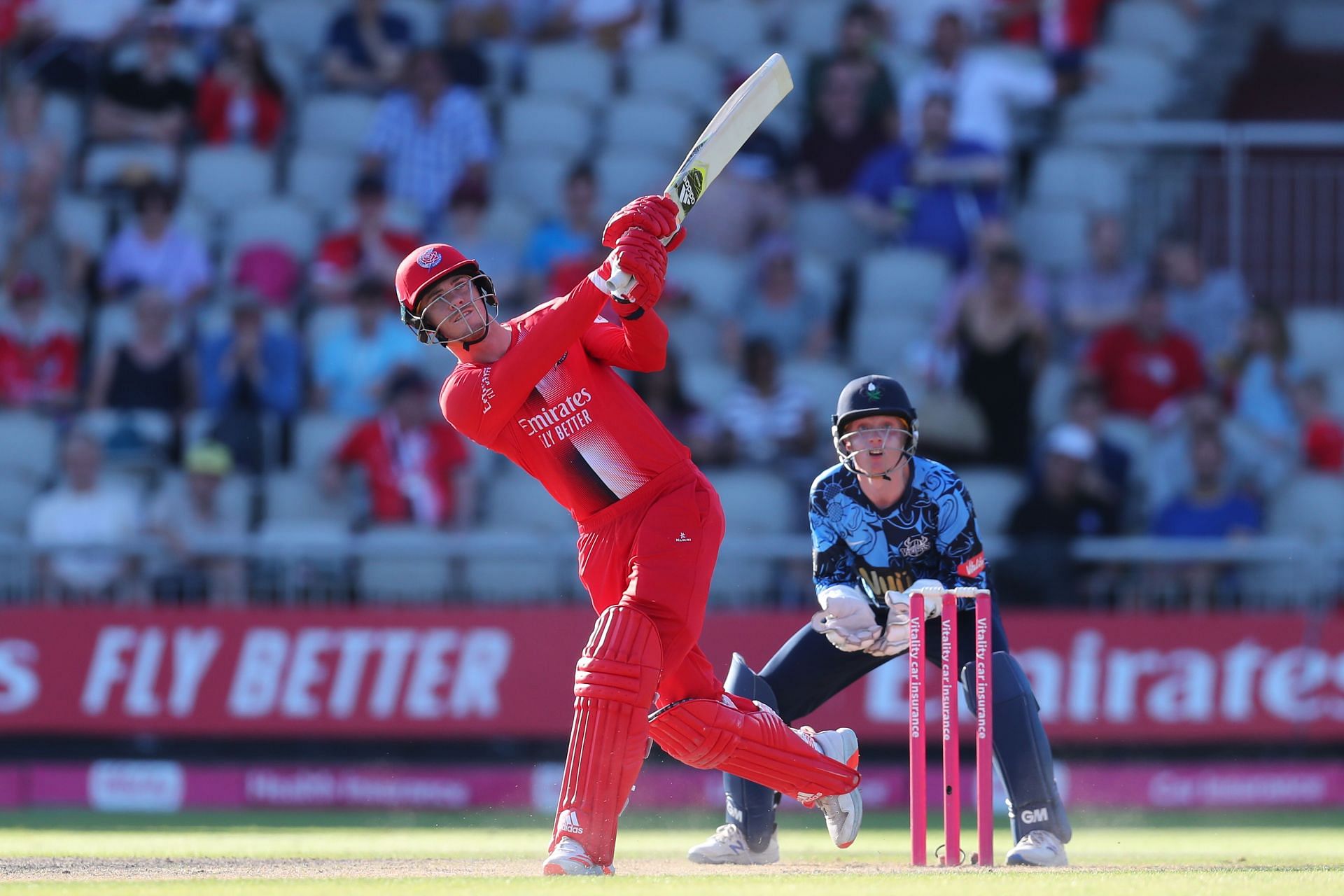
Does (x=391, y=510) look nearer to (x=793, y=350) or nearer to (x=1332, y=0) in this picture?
(x=793, y=350)

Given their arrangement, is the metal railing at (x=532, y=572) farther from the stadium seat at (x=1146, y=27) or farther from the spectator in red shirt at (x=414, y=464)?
the stadium seat at (x=1146, y=27)

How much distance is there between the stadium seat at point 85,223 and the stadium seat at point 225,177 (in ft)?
2.08

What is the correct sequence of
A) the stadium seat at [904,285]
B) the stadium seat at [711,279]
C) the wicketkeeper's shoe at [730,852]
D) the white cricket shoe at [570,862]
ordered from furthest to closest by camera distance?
1. the stadium seat at [711,279]
2. the stadium seat at [904,285]
3. the wicketkeeper's shoe at [730,852]
4. the white cricket shoe at [570,862]

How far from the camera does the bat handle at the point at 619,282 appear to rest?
6430 millimetres

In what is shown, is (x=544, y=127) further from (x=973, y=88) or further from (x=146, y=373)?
(x=146, y=373)

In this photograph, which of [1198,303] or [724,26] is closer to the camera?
[1198,303]

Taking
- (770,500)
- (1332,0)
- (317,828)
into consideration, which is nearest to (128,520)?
(317,828)

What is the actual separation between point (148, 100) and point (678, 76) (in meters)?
3.91

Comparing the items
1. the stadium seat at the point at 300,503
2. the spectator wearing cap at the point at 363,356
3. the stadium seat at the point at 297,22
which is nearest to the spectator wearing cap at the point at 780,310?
the spectator wearing cap at the point at 363,356

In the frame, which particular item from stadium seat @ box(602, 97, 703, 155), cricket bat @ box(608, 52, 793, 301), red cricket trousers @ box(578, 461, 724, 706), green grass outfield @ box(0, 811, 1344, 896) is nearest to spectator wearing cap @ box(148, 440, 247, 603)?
green grass outfield @ box(0, 811, 1344, 896)

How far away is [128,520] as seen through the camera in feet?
Answer: 39.4

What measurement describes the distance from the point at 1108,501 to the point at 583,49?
572 cm

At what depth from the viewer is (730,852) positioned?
7344mm

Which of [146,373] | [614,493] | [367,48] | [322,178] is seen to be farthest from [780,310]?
[614,493]
